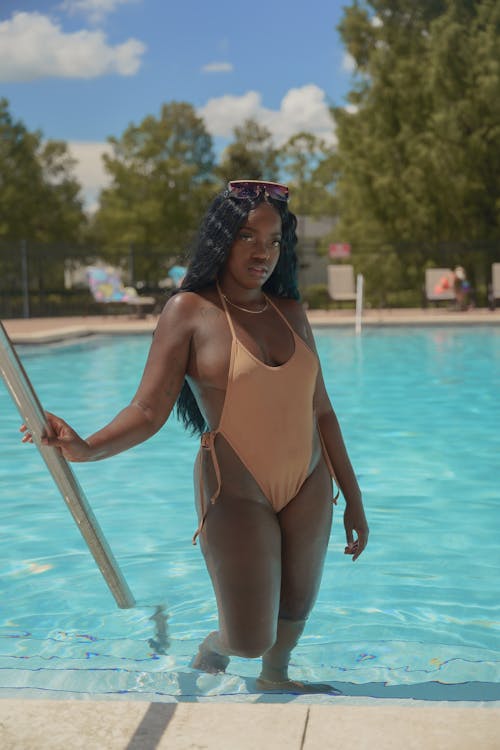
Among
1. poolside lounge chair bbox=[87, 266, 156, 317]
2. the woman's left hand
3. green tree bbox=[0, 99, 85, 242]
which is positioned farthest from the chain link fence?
the woman's left hand

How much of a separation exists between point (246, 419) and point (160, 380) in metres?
0.25

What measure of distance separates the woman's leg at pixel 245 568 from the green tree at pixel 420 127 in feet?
90.0

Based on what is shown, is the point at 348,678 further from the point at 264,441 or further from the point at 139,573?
the point at 139,573

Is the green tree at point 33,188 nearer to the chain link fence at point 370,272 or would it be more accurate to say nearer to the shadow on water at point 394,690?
the chain link fence at point 370,272

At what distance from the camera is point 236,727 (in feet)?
6.80

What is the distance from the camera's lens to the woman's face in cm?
277

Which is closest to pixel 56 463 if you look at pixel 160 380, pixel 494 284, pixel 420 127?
pixel 160 380

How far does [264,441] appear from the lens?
8.87 feet

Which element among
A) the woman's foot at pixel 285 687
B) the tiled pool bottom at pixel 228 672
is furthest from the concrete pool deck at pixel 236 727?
the woman's foot at pixel 285 687

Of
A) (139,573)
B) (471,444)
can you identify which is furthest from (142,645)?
(471,444)

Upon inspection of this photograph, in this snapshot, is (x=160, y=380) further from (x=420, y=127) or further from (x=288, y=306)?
(x=420, y=127)

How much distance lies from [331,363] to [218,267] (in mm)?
11808

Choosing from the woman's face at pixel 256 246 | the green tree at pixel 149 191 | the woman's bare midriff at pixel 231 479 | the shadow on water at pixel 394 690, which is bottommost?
the shadow on water at pixel 394 690

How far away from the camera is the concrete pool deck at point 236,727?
78.5 inches
